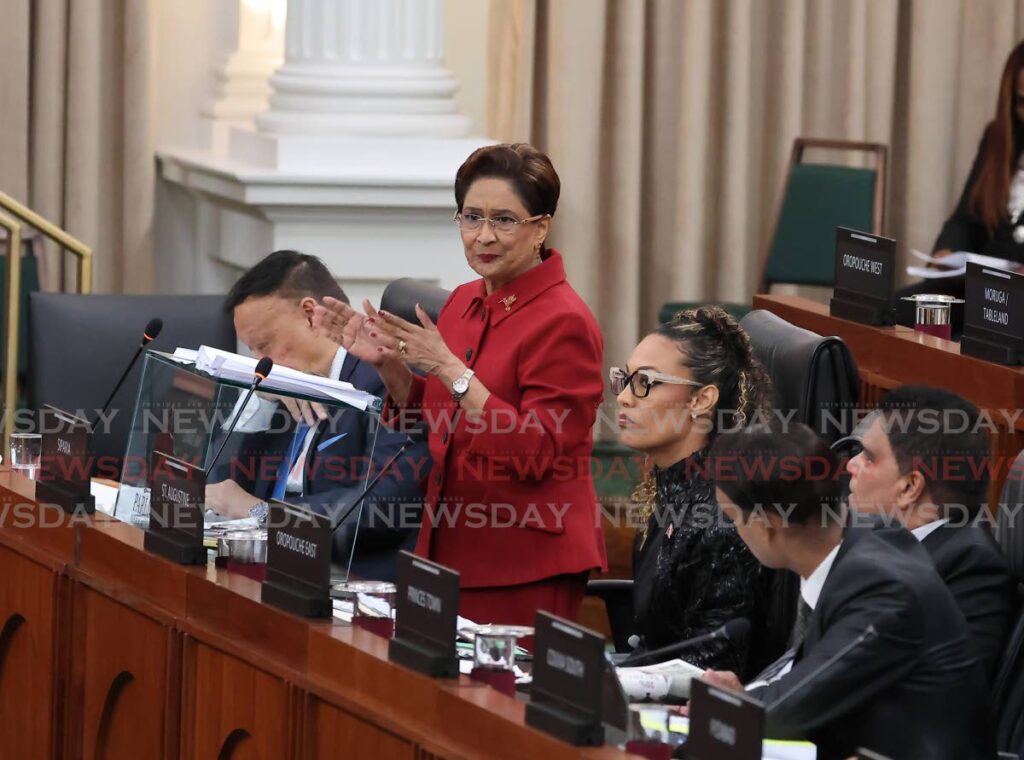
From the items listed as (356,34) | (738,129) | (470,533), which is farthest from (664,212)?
(470,533)

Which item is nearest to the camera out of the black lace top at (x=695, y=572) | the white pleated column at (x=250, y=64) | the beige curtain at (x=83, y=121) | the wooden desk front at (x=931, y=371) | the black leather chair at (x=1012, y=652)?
the black leather chair at (x=1012, y=652)

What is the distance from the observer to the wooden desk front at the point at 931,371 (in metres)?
3.33

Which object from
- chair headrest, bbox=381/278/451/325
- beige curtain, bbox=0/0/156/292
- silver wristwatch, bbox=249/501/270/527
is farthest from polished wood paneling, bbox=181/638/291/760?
beige curtain, bbox=0/0/156/292

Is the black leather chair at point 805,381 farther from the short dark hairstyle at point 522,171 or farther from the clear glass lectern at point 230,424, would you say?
the clear glass lectern at point 230,424

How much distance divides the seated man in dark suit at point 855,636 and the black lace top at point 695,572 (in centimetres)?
36

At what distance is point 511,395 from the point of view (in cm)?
298

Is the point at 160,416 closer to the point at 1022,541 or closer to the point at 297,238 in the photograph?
the point at 1022,541

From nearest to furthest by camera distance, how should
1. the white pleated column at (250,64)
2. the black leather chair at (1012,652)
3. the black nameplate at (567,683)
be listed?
the black nameplate at (567,683) < the black leather chair at (1012,652) < the white pleated column at (250,64)

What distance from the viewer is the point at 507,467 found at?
2986mm

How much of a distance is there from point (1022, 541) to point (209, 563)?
1.20 meters

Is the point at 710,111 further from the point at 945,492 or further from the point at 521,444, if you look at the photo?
the point at 945,492

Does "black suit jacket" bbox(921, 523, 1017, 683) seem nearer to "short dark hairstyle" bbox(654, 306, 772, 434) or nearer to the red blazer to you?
"short dark hairstyle" bbox(654, 306, 772, 434)

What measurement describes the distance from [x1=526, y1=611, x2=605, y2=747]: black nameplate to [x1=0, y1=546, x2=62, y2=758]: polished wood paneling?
118cm

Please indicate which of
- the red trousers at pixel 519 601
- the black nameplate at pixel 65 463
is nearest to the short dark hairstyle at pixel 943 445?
the red trousers at pixel 519 601
